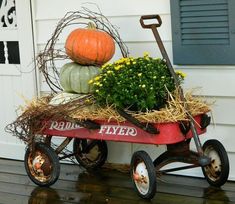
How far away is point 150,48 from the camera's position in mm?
3451

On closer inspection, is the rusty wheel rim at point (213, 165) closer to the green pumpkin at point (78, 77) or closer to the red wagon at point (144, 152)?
the red wagon at point (144, 152)

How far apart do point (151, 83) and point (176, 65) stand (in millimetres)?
540

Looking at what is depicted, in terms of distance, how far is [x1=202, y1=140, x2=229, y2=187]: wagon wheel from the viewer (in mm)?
2971

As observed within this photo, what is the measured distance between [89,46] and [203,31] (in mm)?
704

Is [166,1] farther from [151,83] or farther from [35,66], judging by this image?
[35,66]

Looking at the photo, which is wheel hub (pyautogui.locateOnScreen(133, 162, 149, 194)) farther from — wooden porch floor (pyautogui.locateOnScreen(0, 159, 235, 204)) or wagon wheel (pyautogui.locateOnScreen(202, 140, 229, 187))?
wagon wheel (pyautogui.locateOnScreen(202, 140, 229, 187))

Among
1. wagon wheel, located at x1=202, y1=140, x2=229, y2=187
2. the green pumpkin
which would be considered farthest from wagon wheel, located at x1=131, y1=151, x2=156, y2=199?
the green pumpkin

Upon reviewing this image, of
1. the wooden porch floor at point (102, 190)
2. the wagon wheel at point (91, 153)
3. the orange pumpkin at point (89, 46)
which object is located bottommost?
the wooden porch floor at point (102, 190)

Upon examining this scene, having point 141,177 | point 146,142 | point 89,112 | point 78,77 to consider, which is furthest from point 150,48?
point 141,177

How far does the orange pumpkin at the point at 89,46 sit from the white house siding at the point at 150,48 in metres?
0.31

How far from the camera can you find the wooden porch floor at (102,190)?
306cm

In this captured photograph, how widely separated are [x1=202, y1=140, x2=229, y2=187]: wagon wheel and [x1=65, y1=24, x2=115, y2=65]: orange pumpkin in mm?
828

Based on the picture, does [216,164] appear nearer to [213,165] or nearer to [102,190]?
[213,165]

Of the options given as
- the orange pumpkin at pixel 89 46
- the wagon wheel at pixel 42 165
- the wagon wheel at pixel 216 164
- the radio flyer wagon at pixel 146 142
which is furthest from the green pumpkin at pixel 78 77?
the wagon wheel at pixel 216 164
